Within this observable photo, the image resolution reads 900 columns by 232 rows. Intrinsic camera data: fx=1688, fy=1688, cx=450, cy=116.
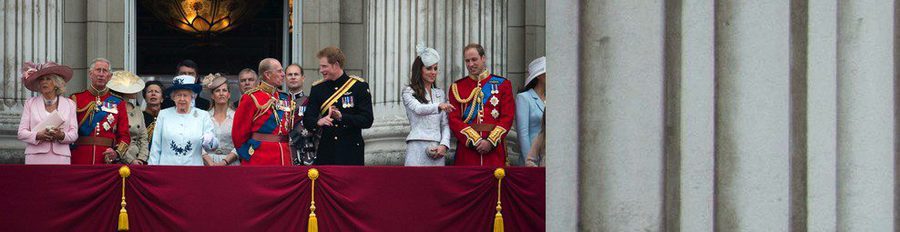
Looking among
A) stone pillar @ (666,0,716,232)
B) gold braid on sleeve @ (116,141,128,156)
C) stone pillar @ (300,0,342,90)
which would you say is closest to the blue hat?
gold braid on sleeve @ (116,141,128,156)

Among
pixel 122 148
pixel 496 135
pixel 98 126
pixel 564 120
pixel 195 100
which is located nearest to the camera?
pixel 564 120

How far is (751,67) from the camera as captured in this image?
26.0 ft

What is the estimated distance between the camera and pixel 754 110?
795cm

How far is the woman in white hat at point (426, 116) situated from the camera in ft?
48.5

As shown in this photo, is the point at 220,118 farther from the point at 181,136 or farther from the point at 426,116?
the point at 426,116

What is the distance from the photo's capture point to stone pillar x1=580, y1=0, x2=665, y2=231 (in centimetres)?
797

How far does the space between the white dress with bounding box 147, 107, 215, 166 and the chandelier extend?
4.45 meters

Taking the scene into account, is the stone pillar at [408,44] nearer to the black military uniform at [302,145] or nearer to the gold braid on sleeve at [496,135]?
the gold braid on sleeve at [496,135]

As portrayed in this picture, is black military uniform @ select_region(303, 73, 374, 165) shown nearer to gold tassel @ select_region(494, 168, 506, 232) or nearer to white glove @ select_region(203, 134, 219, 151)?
white glove @ select_region(203, 134, 219, 151)

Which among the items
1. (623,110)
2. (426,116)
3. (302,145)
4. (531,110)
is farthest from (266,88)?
(623,110)

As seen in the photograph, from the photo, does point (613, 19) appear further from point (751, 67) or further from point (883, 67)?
point (883, 67)

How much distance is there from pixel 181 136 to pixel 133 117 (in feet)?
1.77

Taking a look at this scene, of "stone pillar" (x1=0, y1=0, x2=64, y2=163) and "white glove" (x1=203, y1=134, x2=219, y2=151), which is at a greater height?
"stone pillar" (x1=0, y1=0, x2=64, y2=163)

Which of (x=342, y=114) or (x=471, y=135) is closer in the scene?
(x=342, y=114)
